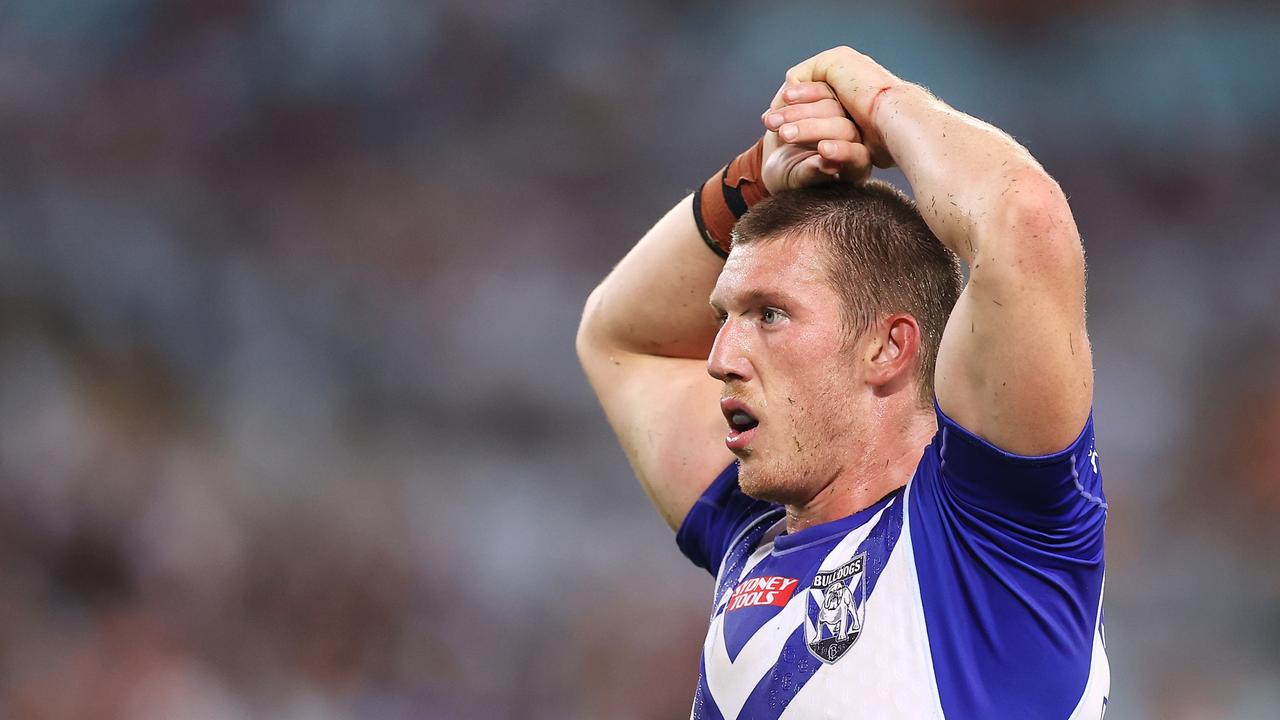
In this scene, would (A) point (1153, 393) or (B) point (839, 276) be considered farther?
(A) point (1153, 393)

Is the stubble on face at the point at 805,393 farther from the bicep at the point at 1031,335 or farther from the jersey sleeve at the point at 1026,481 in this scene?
the bicep at the point at 1031,335

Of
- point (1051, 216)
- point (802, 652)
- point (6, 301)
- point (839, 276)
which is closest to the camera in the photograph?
point (1051, 216)

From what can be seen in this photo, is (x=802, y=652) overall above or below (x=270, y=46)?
below

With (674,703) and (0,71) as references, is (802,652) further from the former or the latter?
(0,71)

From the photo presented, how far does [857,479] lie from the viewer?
96.8 inches

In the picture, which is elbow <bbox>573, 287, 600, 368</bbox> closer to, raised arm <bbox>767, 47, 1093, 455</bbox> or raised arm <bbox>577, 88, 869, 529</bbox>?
raised arm <bbox>577, 88, 869, 529</bbox>

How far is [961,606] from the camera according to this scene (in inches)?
84.4

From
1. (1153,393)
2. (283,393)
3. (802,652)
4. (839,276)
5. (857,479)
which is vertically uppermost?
(839,276)

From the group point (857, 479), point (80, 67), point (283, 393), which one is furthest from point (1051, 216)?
point (80, 67)

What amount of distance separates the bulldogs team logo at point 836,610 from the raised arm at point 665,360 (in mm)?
688

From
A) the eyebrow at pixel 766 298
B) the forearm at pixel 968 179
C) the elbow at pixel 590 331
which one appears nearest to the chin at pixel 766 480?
the eyebrow at pixel 766 298

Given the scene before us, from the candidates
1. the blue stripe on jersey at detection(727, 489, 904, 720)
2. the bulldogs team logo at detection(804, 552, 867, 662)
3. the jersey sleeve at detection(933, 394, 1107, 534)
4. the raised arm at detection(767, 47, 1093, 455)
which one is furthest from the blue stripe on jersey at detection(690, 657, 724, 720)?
the raised arm at detection(767, 47, 1093, 455)

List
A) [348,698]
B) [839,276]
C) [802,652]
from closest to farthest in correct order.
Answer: [802,652], [839,276], [348,698]

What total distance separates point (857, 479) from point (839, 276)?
39 centimetres
